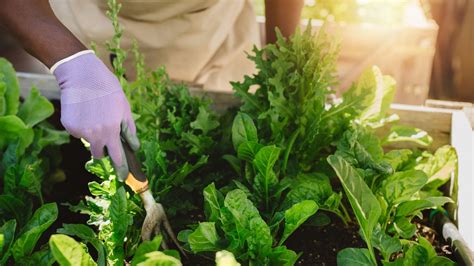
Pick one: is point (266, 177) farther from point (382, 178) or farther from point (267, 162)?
point (382, 178)

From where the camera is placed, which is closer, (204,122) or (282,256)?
(282,256)

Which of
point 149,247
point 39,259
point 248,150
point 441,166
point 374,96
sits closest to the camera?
point 149,247

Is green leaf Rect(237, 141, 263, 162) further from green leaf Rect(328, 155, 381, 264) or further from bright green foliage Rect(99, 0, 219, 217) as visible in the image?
green leaf Rect(328, 155, 381, 264)

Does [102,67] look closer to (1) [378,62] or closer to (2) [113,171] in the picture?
(2) [113,171]

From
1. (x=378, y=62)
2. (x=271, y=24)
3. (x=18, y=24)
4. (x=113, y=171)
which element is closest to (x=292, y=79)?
(x=113, y=171)

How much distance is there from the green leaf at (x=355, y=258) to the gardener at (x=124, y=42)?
449 millimetres

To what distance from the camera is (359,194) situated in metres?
1.06

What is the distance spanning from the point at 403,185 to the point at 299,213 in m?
0.26

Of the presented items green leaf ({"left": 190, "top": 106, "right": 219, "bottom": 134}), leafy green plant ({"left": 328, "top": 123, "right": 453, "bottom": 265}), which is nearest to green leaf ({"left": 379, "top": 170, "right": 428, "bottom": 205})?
leafy green plant ({"left": 328, "top": 123, "right": 453, "bottom": 265})

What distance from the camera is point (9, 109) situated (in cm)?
155

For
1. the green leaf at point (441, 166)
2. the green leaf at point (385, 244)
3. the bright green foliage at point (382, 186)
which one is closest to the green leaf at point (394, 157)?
the bright green foliage at point (382, 186)

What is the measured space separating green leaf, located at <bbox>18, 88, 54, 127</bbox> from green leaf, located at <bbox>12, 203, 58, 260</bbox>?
1.32 ft

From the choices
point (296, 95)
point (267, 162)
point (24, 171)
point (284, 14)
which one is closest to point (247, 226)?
point (267, 162)

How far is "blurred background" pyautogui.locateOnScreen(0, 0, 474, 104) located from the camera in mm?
2596
